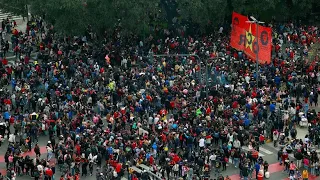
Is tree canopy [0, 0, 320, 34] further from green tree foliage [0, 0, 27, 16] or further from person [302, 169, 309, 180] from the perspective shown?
person [302, 169, 309, 180]

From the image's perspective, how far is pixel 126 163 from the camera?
185 feet

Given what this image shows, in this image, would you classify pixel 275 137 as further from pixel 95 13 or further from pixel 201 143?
pixel 95 13

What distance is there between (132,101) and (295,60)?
16.3m

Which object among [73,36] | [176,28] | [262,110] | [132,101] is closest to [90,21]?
[73,36]

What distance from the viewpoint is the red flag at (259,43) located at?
69.9 m

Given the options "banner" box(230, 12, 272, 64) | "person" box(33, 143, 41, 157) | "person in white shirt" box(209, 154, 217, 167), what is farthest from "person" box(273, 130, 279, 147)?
"person" box(33, 143, 41, 157)

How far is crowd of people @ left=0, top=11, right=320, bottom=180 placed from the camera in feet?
187

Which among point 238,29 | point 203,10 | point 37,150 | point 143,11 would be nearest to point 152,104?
point 37,150

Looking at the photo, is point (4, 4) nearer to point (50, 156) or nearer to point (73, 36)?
point (73, 36)

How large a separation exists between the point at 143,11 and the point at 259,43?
1172cm

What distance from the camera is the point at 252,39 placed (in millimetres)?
70938

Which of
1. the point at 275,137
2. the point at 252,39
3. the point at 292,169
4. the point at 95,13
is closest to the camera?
the point at 292,169

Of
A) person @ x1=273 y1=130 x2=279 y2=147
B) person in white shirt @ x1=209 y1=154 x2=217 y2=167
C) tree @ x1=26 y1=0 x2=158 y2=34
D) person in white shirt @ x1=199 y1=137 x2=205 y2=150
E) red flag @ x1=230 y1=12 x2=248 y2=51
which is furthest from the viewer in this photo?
tree @ x1=26 y1=0 x2=158 y2=34

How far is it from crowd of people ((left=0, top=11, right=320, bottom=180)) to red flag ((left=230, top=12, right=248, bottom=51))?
1.73 meters
